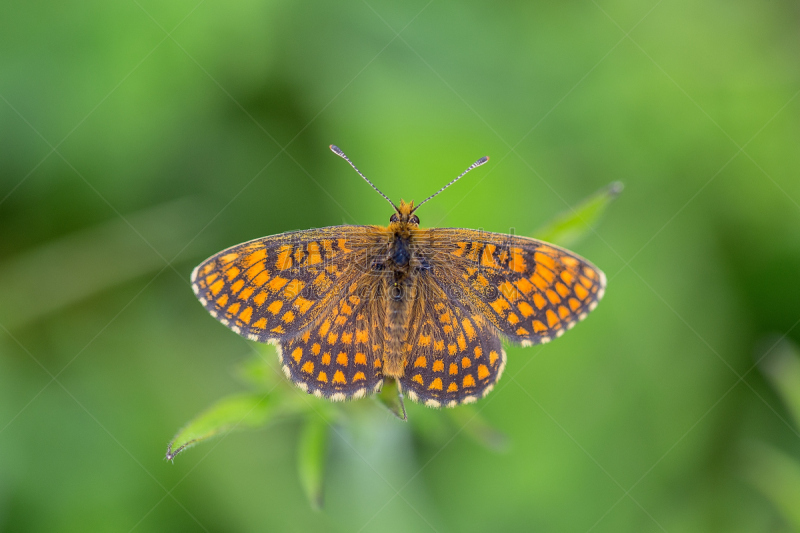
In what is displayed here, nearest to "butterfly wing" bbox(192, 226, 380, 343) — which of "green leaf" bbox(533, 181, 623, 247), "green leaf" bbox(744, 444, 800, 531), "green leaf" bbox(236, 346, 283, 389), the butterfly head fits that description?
the butterfly head

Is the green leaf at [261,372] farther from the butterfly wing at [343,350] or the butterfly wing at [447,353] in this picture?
the butterfly wing at [447,353]

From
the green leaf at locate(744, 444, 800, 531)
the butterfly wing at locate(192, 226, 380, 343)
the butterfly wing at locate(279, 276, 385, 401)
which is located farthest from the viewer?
the green leaf at locate(744, 444, 800, 531)

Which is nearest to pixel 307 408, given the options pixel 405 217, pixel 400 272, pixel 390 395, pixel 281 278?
pixel 390 395

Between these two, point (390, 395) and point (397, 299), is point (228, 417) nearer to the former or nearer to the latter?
point (390, 395)

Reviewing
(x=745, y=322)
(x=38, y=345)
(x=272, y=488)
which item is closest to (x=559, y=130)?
(x=745, y=322)

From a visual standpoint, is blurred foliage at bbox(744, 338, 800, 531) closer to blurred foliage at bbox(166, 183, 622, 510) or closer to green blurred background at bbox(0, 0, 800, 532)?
green blurred background at bbox(0, 0, 800, 532)
